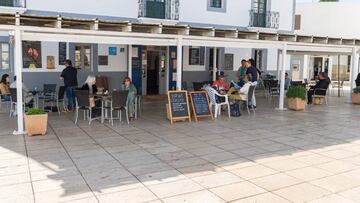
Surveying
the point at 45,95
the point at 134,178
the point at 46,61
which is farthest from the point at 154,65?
the point at 134,178

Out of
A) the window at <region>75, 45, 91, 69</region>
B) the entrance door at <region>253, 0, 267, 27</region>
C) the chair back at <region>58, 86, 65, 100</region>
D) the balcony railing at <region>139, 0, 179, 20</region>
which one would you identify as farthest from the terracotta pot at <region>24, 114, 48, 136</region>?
the entrance door at <region>253, 0, 267, 27</region>

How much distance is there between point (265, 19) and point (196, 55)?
13.5ft

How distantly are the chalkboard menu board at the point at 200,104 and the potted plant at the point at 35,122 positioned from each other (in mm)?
3831

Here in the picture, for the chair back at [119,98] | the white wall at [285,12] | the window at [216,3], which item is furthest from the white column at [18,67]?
the white wall at [285,12]

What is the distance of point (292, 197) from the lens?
4.53 m

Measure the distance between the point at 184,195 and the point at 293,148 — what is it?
128 inches

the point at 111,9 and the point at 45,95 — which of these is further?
the point at 111,9

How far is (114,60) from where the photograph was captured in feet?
47.5

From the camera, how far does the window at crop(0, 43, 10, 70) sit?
12453 millimetres

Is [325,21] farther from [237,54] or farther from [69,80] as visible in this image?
[69,80]

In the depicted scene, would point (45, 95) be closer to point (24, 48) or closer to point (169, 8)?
point (24, 48)

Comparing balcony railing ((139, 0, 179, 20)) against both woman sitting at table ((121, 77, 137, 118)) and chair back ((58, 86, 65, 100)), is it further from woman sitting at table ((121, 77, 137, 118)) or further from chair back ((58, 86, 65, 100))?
woman sitting at table ((121, 77, 137, 118))

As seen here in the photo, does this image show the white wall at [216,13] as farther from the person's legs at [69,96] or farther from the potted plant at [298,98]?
the person's legs at [69,96]

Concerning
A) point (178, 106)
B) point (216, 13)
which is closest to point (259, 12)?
point (216, 13)
